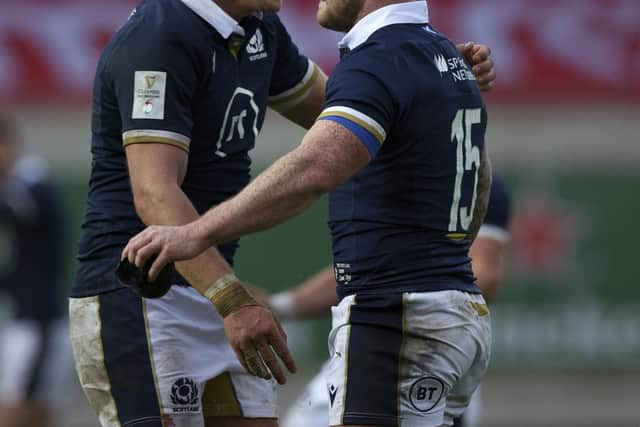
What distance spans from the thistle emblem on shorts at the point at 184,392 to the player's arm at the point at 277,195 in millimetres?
701

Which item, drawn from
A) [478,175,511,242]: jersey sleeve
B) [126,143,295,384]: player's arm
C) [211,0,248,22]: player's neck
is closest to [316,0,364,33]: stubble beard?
[211,0,248,22]: player's neck

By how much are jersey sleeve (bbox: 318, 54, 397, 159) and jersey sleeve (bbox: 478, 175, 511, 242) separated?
6.21 feet

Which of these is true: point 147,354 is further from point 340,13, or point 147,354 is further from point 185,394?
point 340,13

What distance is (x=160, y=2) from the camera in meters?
4.57

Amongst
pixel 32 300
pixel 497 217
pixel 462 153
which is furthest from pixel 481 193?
pixel 32 300

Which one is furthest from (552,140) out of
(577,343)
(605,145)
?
(577,343)

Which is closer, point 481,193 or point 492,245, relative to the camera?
point 481,193

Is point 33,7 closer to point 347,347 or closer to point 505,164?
point 505,164

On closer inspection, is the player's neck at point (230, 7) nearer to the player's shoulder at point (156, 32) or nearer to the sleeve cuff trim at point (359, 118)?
the player's shoulder at point (156, 32)

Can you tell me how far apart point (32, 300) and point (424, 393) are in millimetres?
5900

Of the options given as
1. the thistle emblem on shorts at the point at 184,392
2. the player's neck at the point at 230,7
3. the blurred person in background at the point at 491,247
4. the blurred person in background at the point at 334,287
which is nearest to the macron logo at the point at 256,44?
the player's neck at the point at 230,7

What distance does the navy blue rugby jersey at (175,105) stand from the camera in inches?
173

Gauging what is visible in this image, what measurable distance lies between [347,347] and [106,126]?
1.11 m

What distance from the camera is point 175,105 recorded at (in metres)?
4.40
